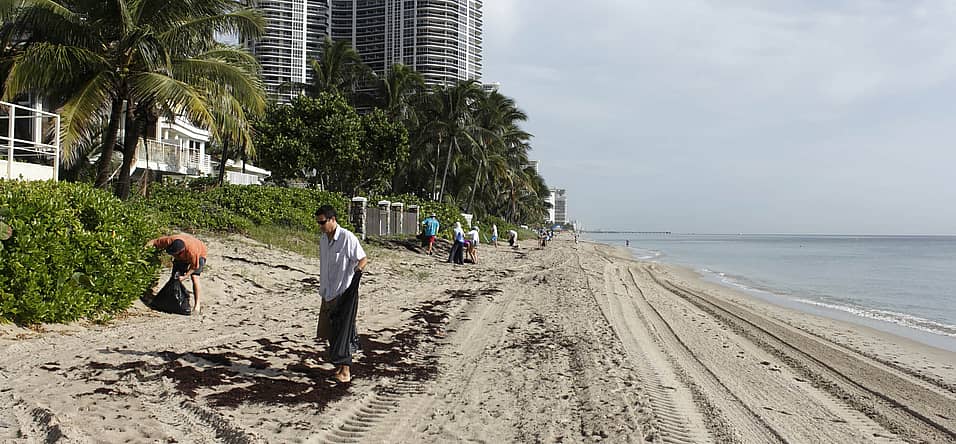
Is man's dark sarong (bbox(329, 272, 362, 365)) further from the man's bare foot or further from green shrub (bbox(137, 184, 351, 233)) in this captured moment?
green shrub (bbox(137, 184, 351, 233))

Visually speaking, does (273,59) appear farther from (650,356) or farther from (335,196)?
(650,356)

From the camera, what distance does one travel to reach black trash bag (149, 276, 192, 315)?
7.69m

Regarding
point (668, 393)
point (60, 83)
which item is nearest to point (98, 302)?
point (668, 393)

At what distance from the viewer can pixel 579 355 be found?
22.2ft

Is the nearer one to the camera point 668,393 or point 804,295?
point 668,393

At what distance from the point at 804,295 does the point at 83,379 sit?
1887cm

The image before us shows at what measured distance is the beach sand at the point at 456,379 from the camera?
13.6 feet

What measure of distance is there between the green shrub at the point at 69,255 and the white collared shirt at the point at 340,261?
10.7 feet

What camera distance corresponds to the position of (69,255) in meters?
6.41

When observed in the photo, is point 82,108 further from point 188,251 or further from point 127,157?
point 188,251

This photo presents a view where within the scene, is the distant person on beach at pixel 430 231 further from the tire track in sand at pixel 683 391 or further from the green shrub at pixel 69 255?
the green shrub at pixel 69 255

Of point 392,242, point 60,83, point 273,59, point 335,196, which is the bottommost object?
point 392,242

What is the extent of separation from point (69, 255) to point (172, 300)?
59.4 inches

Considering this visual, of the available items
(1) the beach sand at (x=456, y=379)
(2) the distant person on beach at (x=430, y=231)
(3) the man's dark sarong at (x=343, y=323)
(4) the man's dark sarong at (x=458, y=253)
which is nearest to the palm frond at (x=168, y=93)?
(1) the beach sand at (x=456, y=379)
